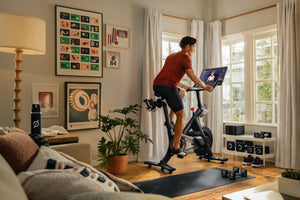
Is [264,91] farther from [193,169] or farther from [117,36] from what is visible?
[117,36]

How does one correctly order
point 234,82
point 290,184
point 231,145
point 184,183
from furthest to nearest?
point 234,82
point 231,145
point 184,183
point 290,184

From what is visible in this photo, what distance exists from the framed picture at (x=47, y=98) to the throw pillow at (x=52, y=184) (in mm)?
3117

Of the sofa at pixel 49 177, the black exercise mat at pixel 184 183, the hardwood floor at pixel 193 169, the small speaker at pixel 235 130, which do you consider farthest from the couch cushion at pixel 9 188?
the small speaker at pixel 235 130

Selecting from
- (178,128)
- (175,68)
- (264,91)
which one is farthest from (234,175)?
(264,91)

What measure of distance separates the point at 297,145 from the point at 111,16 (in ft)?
10.6

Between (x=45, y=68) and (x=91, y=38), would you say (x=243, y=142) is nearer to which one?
(x=91, y=38)

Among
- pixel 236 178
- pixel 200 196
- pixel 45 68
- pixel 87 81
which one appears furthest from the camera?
pixel 87 81

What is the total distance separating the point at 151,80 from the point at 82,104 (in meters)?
1.17

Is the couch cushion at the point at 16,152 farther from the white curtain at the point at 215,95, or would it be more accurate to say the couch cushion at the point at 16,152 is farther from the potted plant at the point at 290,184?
the white curtain at the point at 215,95

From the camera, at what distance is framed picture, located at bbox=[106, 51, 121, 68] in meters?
4.29

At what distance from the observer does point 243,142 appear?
4.47m

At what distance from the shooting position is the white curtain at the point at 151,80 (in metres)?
4.48

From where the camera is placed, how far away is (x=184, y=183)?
3246mm

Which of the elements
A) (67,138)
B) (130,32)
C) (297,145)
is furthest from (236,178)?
(130,32)
